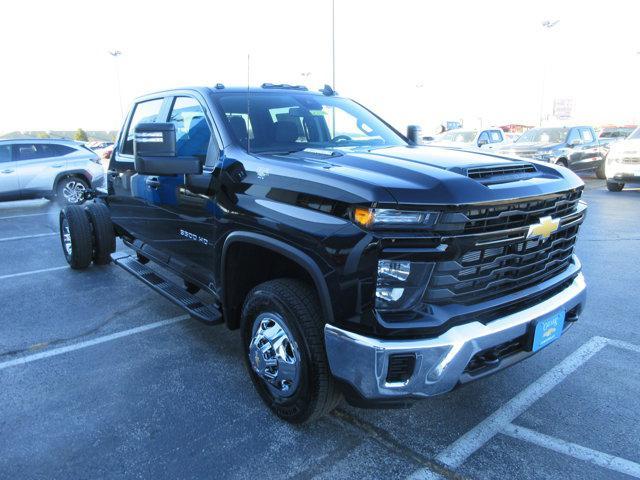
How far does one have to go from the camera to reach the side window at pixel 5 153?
10984 millimetres

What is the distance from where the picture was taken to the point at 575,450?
104 inches

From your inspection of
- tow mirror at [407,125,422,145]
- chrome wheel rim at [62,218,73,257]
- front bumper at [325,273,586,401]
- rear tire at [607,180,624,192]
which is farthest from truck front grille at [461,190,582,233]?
rear tire at [607,180,624,192]

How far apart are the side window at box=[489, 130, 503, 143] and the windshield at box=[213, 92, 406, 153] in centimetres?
1315

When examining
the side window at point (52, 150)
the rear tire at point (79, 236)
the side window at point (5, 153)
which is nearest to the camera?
the rear tire at point (79, 236)

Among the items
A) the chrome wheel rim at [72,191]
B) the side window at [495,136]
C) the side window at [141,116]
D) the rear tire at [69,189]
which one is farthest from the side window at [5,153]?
the side window at [495,136]

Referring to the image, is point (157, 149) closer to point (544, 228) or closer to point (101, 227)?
point (544, 228)

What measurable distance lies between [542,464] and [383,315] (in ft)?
3.87

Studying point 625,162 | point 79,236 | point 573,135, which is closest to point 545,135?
point 573,135

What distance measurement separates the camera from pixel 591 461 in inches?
101

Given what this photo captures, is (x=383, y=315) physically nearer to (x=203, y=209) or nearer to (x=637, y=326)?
(x=203, y=209)

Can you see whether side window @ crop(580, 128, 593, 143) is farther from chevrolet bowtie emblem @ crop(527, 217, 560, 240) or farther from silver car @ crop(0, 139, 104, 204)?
chevrolet bowtie emblem @ crop(527, 217, 560, 240)

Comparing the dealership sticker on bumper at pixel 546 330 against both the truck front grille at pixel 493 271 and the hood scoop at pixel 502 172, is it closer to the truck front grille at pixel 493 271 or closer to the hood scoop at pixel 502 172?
the truck front grille at pixel 493 271

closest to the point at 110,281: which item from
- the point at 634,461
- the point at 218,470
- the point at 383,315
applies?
the point at 218,470

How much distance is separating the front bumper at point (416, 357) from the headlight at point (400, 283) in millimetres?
169
